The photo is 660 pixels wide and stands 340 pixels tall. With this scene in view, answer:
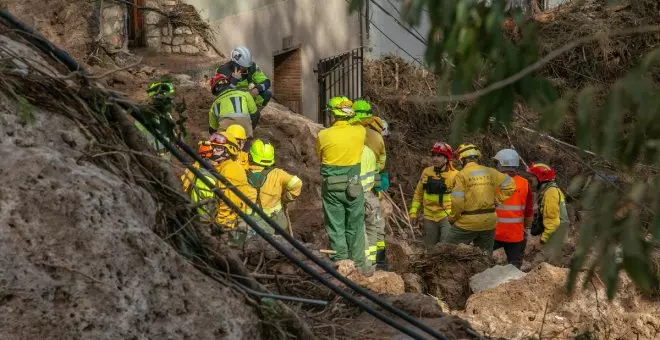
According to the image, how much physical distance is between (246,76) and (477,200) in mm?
2951

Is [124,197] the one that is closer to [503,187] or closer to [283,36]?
[503,187]

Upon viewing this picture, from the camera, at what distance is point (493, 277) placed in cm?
1122

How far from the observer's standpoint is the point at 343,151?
11656 mm

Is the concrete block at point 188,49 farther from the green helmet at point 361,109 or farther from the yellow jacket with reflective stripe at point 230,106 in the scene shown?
the green helmet at point 361,109

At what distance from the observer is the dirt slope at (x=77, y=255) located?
4.29 m

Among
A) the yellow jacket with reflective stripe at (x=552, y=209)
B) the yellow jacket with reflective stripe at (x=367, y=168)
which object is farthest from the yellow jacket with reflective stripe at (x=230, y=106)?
the yellow jacket with reflective stripe at (x=552, y=209)

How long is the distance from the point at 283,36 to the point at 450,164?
5.44 meters

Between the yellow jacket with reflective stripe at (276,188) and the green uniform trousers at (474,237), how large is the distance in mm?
2749

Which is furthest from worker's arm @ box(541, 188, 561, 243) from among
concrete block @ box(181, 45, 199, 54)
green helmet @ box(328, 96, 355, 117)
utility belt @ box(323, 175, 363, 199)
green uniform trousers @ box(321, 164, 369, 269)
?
concrete block @ box(181, 45, 199, 54)

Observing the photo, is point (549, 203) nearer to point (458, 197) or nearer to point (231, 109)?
point (458, 197)

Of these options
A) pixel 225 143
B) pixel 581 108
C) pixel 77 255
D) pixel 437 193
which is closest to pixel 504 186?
pixel 437 193

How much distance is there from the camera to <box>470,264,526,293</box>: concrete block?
11102mm

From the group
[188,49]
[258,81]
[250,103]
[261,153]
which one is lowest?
[261,153]

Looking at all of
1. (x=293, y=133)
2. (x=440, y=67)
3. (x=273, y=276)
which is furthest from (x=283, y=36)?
(x=440, y=67)
